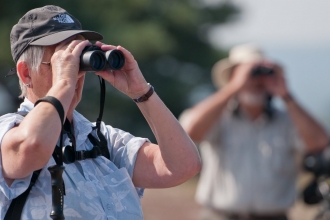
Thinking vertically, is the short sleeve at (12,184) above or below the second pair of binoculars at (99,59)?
below

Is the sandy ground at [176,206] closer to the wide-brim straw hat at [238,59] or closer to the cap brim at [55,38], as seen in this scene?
the wide-brim straw hat at [238,59]

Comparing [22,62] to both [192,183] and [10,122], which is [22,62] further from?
[192,183]

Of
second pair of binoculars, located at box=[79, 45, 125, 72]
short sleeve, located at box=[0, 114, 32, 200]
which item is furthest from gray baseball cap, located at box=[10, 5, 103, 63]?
short sleeve, located at box=[0, 114, 32, 200]

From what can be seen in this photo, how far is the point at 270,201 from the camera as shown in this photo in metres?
5.08

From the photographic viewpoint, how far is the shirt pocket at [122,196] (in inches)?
98.9

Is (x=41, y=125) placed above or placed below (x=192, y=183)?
above

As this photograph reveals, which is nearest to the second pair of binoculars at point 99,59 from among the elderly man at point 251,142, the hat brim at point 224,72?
the elderly man at point 251,142

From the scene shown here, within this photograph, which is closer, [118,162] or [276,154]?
[118,162]

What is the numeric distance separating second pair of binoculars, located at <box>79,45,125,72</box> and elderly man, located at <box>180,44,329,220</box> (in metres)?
2.76

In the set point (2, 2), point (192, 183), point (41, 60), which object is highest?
point (41, 60)

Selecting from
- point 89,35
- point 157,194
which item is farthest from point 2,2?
point 89,35

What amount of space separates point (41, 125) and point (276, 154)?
323 centimetres

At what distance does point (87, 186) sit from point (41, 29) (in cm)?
61

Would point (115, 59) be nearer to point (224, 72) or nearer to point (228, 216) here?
point (228, 216)
